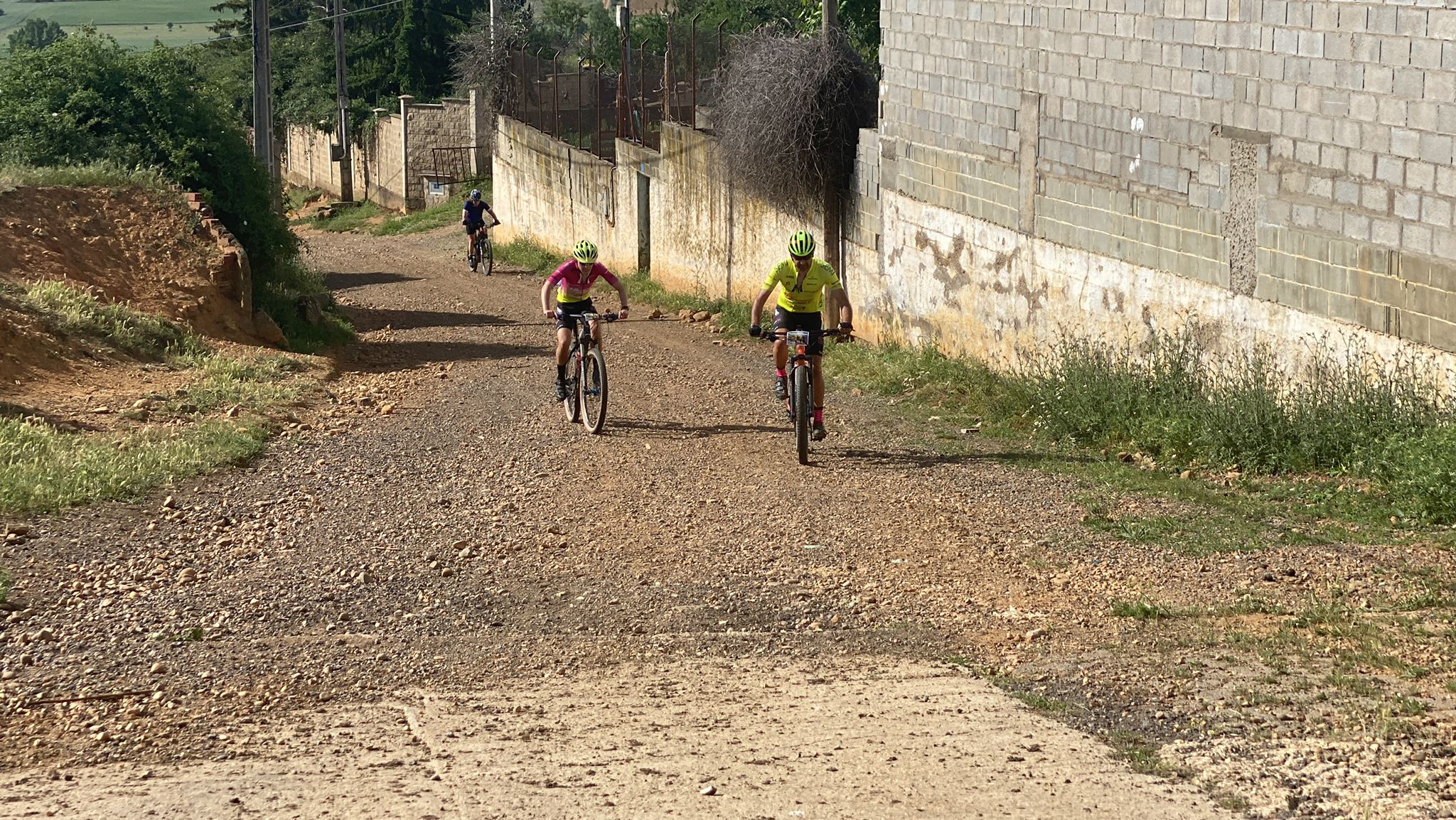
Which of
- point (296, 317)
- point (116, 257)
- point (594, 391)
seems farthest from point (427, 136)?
point (594, 391)

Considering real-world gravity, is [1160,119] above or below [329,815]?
above

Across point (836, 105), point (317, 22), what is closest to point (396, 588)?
point (836, 105)

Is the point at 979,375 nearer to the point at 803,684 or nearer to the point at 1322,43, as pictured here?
the point at 1322,43

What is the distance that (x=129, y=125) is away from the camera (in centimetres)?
1911

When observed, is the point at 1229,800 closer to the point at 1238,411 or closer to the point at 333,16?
the point at 1238,411

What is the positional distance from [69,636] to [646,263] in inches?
749

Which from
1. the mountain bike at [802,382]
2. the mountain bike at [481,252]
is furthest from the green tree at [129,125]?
the mountain bike at [802,382]

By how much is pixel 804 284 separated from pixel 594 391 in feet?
6.30

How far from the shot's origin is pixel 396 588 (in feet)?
25.7

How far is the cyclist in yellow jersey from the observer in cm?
1109

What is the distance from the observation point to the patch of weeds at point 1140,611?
276 inches

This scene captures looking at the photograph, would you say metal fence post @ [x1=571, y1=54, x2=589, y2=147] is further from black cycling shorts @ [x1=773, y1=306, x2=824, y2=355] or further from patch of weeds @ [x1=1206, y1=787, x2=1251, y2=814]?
patch of weeds @ [x1=1206, y1=787, x2=1251, y2=814]

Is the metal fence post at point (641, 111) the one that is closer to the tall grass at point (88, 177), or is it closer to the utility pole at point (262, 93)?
the utility pole at point (262, 93)

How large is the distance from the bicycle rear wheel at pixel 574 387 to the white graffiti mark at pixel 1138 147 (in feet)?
15.3
